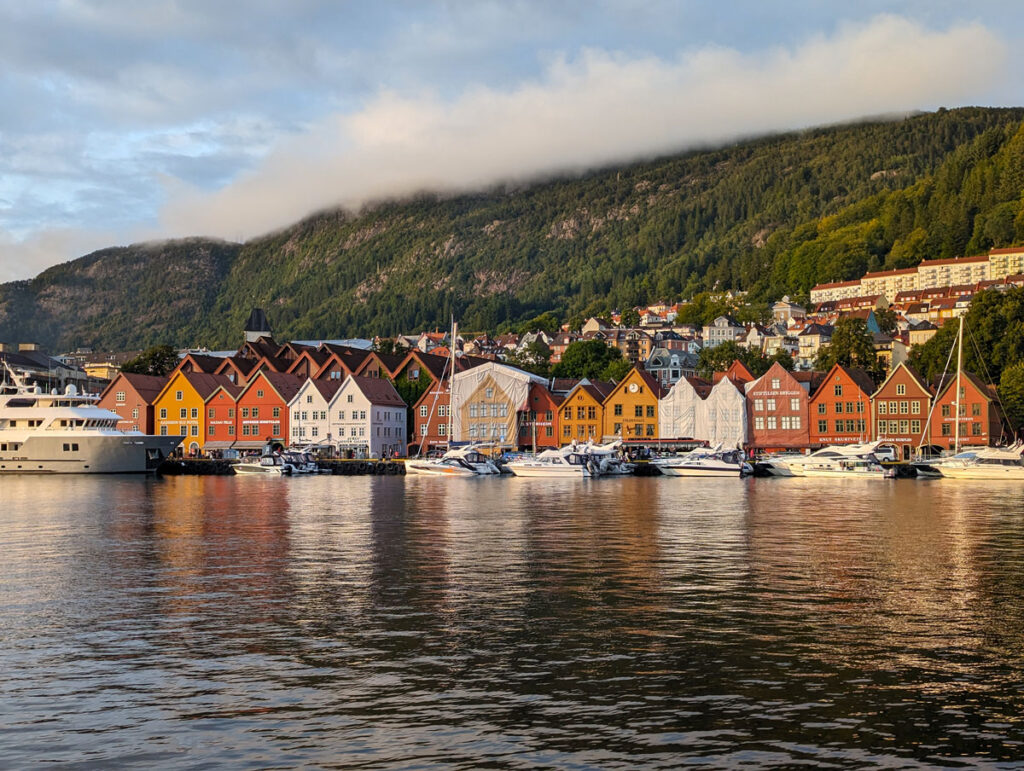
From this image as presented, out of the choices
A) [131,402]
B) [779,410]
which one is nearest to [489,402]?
[779,410]

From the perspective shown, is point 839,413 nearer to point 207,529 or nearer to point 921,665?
point 207,529

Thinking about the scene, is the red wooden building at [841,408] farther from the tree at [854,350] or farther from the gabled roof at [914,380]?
the tree at [854,350]

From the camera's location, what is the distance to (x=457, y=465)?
103 metres

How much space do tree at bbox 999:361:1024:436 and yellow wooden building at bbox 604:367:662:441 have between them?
118ft

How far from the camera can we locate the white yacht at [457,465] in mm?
102562

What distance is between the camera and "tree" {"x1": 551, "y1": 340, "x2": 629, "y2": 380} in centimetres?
16162

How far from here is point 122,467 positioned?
107125 millimetres

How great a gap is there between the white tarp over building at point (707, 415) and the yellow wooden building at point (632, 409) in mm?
1490

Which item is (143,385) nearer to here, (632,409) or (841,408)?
(632,409)

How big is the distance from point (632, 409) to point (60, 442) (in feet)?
196

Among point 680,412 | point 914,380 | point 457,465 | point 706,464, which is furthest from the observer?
point 680,412

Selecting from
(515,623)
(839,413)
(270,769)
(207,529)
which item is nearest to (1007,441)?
(839,413)

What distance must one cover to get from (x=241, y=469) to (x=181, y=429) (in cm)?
2902

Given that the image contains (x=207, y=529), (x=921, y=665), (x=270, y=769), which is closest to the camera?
(x=270, y=769)
